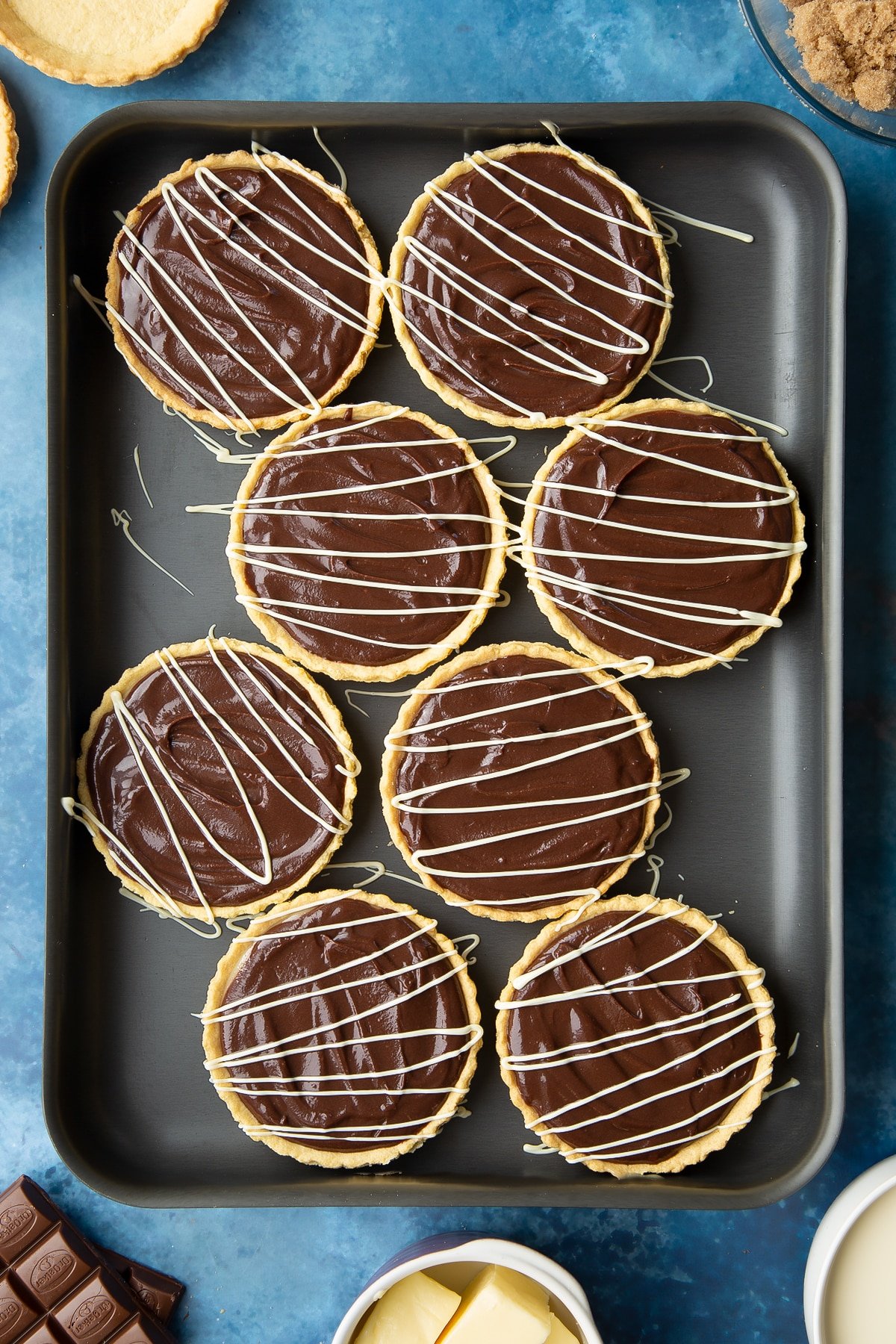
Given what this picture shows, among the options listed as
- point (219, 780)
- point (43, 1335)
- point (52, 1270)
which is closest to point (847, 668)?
point (219, 780)

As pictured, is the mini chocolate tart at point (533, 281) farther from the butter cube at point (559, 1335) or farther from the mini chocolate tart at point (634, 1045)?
the butter cube at point (559, 1335)

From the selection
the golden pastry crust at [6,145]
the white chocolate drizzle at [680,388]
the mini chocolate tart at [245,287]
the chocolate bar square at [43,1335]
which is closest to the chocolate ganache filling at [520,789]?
the white chocolate drizzle at [680,388]

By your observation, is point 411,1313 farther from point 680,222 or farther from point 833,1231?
point 680,222

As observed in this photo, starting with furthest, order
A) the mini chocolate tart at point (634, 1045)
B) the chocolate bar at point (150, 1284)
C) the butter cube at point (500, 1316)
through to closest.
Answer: the chocolate bar at point (150, 1284) < the mini chocolate tart at point (634, 1045) < the butter cube at point (500, 1316)

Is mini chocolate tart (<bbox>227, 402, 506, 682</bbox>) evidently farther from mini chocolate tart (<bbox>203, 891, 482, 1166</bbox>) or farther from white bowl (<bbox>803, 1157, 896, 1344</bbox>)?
white bowl (<bbox>803, 1157, 896, 1344</bbox>)

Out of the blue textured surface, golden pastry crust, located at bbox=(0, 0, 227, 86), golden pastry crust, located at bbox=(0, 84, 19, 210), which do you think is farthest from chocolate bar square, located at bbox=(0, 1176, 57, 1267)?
golden pastry crust, located at bbox=(0, 0, 227, 86)

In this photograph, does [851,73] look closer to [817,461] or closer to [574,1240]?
[817,461]

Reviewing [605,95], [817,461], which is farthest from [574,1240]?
[605,95]
